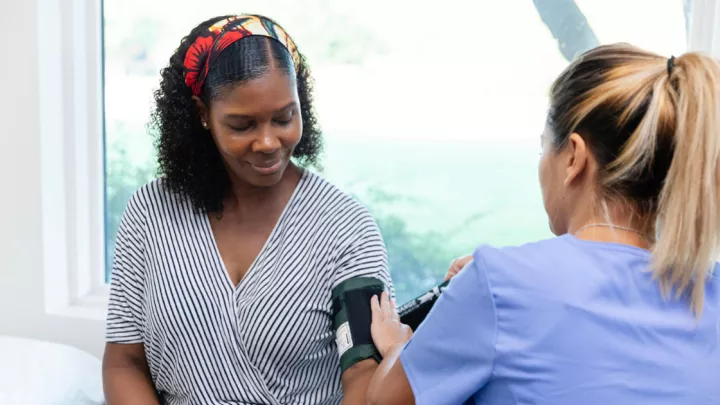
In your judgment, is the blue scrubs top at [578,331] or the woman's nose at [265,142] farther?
the woman's nose at [265,142]

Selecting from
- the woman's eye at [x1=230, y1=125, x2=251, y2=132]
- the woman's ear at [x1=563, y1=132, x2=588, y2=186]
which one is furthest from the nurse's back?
the woman's eye at [x1=230, y1=125, x2=251, y2=132]

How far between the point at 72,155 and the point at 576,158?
5.05ft

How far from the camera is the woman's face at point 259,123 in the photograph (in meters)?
Answer: 1.39

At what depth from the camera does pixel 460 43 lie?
1.88 metres

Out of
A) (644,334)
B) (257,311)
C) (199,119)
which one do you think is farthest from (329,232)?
(644,334)

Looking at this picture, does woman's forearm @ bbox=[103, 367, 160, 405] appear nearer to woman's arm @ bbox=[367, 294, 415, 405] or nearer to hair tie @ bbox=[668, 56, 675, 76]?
woman's arm @ bbox=[367, 294, 415, 405]

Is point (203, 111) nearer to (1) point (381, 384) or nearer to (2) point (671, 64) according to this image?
A: (1) point (381, 384)

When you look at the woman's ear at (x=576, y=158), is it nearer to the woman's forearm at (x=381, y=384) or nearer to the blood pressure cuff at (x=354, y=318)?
the woman's forearm at (x=381, y=384)

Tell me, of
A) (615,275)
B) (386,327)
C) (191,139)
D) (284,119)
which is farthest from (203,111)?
(615,275)

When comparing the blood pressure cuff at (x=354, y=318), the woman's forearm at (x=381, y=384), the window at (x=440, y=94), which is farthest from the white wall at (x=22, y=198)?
the woman's forearm at (x=381, y=384)

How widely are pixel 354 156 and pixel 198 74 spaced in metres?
0.65

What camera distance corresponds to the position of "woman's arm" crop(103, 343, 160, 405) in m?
1.54

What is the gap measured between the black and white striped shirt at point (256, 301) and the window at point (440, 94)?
46 centimetres

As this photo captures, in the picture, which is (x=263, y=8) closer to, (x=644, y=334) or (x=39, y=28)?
(x=39, y=28)
